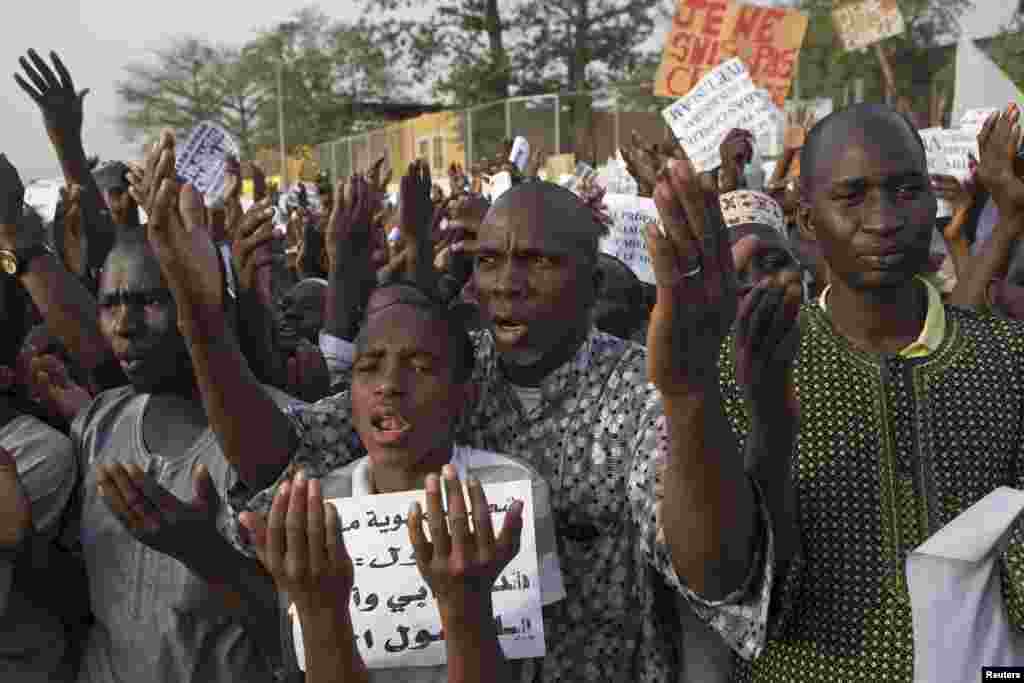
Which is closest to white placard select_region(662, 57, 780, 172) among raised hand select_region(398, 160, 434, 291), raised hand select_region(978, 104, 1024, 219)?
raised hand select_region(978, 104, 1024, 219)

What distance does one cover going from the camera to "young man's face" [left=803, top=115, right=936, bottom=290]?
6.37ft

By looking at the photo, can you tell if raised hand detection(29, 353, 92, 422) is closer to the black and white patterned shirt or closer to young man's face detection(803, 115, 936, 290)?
the black and white patterned shirt

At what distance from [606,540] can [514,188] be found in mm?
742

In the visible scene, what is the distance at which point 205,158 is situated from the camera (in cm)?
562

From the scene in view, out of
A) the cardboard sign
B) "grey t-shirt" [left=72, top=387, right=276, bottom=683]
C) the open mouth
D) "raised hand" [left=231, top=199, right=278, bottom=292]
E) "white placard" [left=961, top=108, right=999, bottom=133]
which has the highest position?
the cardboard sign

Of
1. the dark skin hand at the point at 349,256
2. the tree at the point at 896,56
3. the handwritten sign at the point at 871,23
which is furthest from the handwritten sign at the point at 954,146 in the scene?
the tree at the point at 896,56

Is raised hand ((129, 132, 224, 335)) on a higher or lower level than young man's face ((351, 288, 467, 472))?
higher

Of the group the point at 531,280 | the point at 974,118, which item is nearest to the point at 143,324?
the point at 531,280

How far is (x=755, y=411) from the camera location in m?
1.68

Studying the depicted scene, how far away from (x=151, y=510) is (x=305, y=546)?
1.74ft

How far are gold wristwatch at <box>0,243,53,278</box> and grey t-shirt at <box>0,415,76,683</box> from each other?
610 millimetres

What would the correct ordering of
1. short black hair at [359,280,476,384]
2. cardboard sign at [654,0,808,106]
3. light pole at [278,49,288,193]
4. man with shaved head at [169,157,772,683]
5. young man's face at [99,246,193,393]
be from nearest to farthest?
man with shaved head at [169,157,772,683] < short black hair at [359,280,476,384] < young man's face at [99,246,193,393] < cardboard sign at [654,0,808,106] < light pole at [278,49,288,193]

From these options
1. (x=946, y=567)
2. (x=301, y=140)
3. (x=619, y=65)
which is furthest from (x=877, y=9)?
(x=301, y=140)

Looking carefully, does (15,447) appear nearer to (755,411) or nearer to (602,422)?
(602,422)
